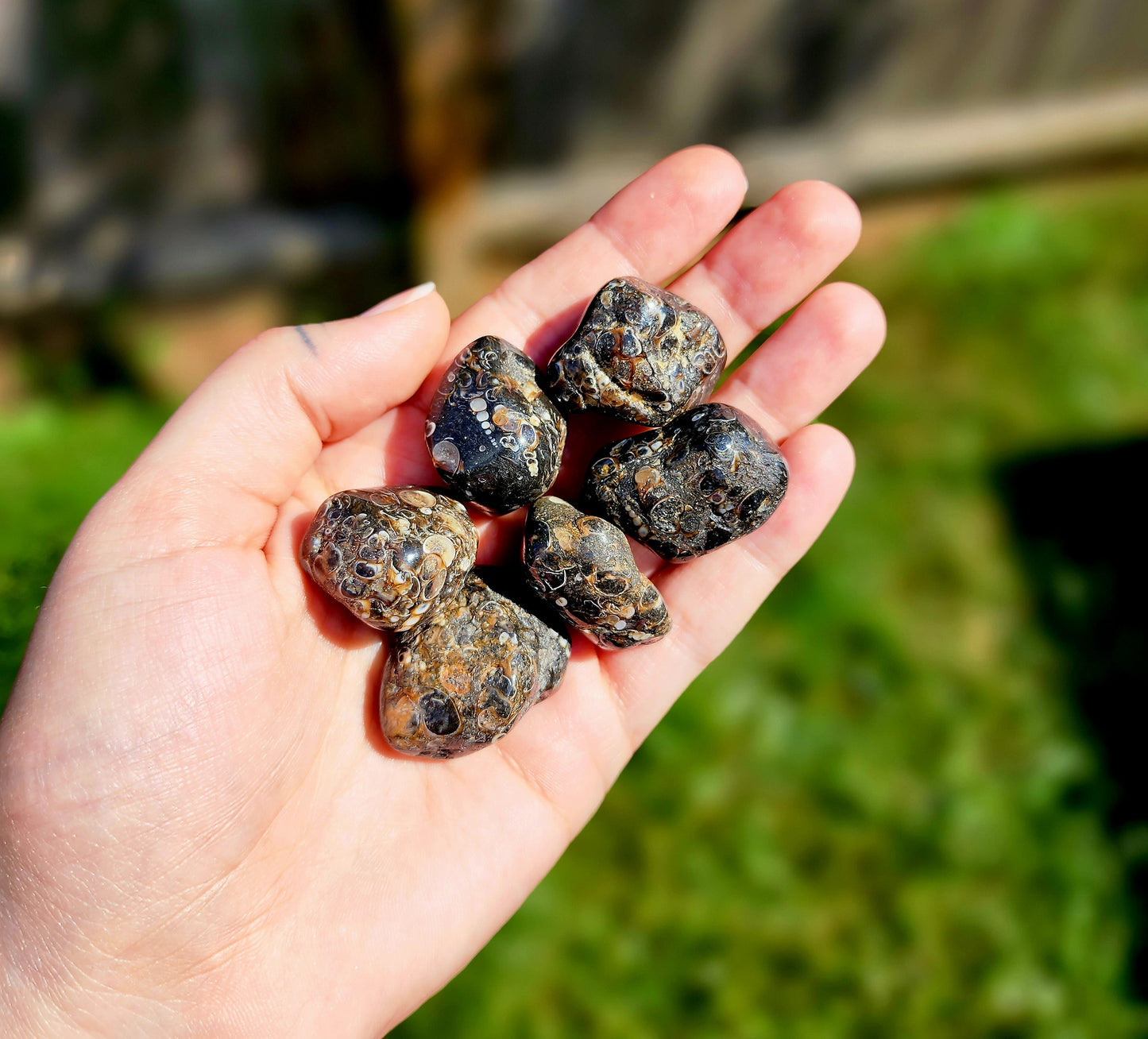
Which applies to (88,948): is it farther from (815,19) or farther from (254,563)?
(815,19)

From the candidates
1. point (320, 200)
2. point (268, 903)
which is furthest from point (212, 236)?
point (268, 903)

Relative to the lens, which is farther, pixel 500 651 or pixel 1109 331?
pixel 1109 331

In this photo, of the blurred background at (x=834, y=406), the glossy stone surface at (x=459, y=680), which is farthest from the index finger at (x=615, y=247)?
A: the blurred background at (x=834, y=406)

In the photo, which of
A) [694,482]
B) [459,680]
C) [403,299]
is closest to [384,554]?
[459,680]

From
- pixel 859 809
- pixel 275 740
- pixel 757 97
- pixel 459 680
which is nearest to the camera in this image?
pixel 275 740

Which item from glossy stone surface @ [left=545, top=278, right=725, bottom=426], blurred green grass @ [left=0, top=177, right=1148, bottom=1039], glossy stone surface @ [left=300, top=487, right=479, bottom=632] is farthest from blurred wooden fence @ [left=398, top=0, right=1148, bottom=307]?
glossy stone surface @ [left=300, top=487, right=479, bottom=632]

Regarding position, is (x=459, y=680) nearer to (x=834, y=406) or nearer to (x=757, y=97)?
(x=834, y=406)

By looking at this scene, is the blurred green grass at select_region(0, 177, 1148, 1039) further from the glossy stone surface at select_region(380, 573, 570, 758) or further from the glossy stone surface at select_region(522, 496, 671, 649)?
the glossy stone surface at select_region(522, 496, 671, 649)
